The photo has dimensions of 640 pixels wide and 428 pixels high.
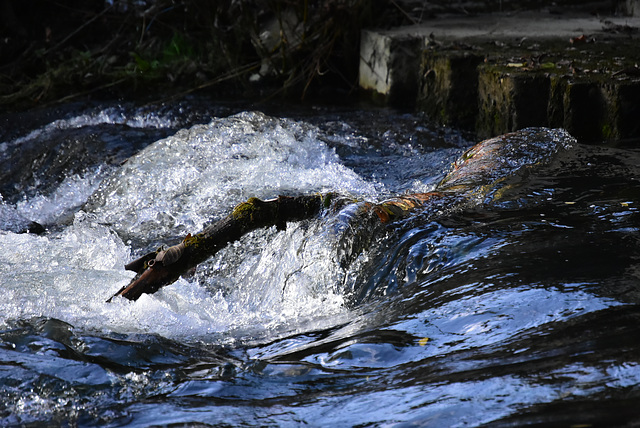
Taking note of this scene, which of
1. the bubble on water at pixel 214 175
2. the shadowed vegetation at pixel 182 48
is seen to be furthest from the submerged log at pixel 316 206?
the shadowed vegetation at pixel 182 48

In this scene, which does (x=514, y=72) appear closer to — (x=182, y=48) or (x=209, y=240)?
(x=209, y=240)

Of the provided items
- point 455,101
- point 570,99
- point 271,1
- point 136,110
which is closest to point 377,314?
point 570,99

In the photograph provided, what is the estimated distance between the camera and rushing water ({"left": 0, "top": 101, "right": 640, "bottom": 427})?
1.92 metres

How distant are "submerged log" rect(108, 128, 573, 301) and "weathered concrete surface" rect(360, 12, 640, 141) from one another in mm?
554

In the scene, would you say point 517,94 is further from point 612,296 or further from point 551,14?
point 551,14

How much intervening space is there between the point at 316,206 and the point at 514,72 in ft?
8.86

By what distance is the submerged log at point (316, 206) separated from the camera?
2775 mm

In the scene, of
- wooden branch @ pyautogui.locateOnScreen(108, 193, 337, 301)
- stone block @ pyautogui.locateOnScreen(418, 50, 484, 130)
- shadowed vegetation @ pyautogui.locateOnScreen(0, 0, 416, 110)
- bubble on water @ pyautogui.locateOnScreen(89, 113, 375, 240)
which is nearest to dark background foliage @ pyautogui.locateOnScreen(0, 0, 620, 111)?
shadowed vegetation @ pyautogui.locateOnScreen(0, 0, 416, 110)

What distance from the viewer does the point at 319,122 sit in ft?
22.2

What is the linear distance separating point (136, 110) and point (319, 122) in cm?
219

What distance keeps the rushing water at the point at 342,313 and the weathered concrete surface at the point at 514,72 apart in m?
0.51

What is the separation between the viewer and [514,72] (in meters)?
5.25

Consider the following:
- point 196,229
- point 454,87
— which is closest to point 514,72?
point 454,87

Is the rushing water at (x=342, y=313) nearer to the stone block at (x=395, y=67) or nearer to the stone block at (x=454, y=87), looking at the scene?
the stone block at (x=454, y=87)
